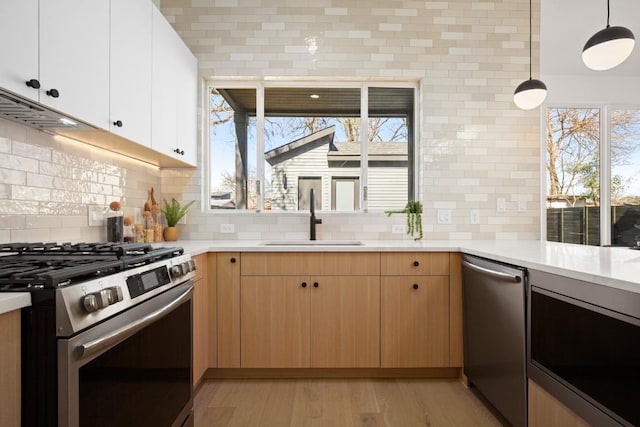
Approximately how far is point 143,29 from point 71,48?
0.70 metres

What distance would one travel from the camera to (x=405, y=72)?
3037 millimetres

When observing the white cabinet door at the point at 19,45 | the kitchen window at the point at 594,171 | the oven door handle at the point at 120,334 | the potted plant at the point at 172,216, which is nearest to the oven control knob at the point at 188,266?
the oven door handle at the point at 120,334

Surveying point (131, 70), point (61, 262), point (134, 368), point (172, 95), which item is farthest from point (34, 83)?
point (172, 95)

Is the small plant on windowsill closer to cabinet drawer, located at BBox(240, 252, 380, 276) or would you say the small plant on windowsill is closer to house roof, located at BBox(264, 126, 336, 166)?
cabinet drawer, located at BBox(240, 252, 380, 276)

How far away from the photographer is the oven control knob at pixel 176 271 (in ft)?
5.32

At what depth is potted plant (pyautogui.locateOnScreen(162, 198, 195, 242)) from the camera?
2.90 metres

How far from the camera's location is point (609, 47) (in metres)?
1.72

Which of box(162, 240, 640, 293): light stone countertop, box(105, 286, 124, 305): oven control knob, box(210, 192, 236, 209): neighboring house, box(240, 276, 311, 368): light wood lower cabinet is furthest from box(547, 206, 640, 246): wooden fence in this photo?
box(105, 286, 124, 305): oven control knob

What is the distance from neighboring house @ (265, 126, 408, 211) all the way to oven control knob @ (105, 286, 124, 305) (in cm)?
201

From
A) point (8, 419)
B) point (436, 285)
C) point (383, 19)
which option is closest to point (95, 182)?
point (8, 419)

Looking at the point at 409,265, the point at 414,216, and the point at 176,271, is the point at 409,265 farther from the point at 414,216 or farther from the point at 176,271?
the point at 176,271

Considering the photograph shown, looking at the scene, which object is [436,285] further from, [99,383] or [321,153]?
[99,383]

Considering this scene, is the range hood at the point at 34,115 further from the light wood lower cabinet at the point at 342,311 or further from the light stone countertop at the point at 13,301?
the light wood lower cabinet at the point at 342,311

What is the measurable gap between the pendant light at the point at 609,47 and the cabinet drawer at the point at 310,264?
5.02 ft
